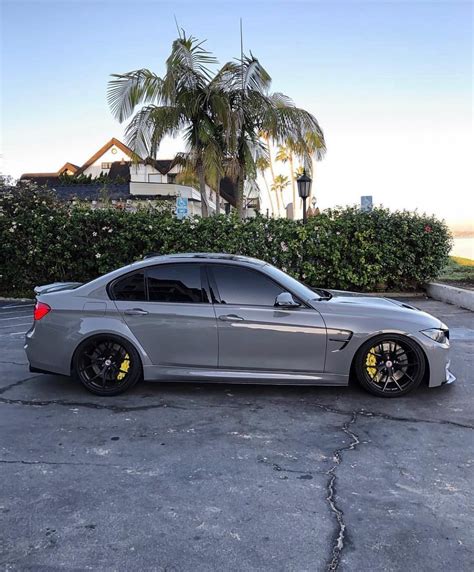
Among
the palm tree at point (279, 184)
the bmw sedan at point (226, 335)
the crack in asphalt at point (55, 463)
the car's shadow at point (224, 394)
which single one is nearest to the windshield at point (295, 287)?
the bmw sedan at point (226, 335)

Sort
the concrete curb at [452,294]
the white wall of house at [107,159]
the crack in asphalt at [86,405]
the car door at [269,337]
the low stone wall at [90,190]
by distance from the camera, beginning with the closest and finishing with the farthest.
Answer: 1. the crack in asphalt at [86,405]
2. the car door at [269,337]
3. the concrete curb at [452,294]
4. the low stone wall at [90,190]
5. the white wall of house at [107,159]

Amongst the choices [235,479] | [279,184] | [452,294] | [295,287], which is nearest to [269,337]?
[295,287]

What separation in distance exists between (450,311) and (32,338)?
8.13 metres

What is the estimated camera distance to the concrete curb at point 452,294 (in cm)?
1046

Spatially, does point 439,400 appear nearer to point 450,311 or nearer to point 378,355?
point 378,355

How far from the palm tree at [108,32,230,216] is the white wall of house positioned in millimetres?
30343

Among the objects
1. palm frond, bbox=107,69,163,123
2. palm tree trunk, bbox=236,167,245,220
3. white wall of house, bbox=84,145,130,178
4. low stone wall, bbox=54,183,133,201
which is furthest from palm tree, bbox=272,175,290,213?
palm frond, bbox=107,69,163,123

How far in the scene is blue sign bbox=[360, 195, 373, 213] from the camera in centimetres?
1250

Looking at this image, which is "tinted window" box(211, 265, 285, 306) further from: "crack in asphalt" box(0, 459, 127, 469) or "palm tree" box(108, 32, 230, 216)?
"palm tree" box(108, 32, 230, 216)

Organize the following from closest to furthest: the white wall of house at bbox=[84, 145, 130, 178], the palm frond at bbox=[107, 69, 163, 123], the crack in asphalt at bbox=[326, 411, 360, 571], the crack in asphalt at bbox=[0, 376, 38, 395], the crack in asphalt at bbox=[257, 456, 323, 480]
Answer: the crack in asphalt at bbox=[326, 411, 360, 571]
the crack in asphalt at bbox=[257, 456, 323, 480]
the crack in asphalt at bbox=[0, 376, 38, 395]
the palm frond at bbox=[107, 69, 163, 123]
the white wall of house at bbox=[84, 145, 130, 178]

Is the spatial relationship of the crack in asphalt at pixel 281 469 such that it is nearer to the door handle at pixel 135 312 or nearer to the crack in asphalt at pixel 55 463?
the crack in asphalt at pixel 55 463

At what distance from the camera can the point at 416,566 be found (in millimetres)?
2496

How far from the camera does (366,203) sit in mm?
12648

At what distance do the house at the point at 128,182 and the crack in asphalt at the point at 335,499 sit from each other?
44.1 feet
